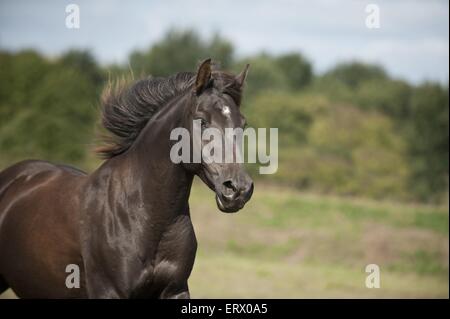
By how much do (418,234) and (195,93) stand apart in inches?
604

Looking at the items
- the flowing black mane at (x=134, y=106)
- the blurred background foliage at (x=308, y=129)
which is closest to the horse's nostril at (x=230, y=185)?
the flowing black mane at (x=134, y=106)

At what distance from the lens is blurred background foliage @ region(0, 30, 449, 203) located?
26266 mm

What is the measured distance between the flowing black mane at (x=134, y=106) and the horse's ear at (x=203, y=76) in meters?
0.32

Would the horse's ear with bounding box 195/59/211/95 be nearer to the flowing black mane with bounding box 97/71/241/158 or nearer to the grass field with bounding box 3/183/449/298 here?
the flowing black mane with bounding box 97/71/241/158

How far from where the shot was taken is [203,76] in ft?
15.5

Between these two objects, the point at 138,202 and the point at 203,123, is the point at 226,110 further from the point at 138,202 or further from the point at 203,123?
the point at 138,202

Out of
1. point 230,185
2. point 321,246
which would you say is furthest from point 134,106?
point 321,246

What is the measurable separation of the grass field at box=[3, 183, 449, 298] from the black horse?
8360 mm

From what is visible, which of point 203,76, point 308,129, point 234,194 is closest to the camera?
point 234,194

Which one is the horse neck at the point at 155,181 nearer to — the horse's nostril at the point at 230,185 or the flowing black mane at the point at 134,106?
the flowing black mane at the point at 134,106

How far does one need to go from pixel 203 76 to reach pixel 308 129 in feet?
99.5

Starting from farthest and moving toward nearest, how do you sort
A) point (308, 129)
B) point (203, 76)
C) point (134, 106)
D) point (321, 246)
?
point (308, 129), point (321, 246), point (134, 106), point (203, 76)

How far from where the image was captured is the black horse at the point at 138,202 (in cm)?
473

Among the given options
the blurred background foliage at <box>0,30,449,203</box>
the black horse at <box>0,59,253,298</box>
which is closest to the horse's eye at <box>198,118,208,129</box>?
the black horse at <box>0,59,253,298</box>
